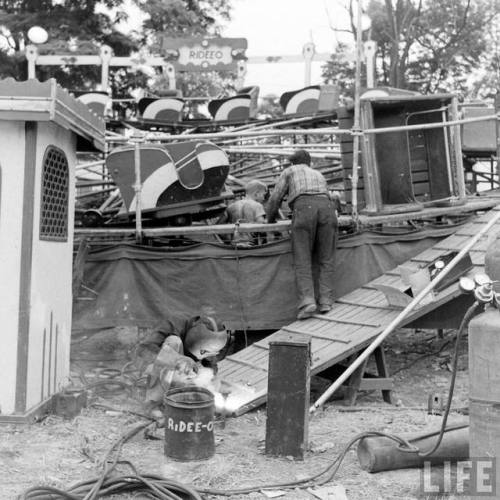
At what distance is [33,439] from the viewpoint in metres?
5.83

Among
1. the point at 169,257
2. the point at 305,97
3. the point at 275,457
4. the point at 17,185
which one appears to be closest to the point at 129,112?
the point at 305,97

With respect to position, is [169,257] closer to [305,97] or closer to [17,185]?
[17,185]

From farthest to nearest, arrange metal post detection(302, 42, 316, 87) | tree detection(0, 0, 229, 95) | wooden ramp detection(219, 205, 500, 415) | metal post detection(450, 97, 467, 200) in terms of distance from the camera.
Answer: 1. tree detection(0, 0, 229, 95)
2. metal post detection(302, 42, 316, 87)
3. metal post detection(450, 97, 467, 200)
4. wooden ramp detection(219, 205, 500, 415)

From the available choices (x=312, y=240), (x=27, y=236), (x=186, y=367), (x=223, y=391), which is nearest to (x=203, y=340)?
(x=186, y=367)

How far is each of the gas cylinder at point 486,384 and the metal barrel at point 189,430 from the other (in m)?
2.17

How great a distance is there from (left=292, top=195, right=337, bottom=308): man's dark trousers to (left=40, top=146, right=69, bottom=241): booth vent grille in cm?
256

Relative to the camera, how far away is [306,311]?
7.97 m

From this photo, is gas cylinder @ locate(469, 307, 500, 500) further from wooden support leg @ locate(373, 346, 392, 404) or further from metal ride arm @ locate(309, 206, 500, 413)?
wooden support leg @ locate(373, 346, 392, 404)

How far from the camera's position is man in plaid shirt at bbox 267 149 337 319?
7.89 m

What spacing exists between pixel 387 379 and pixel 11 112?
4.65 metres

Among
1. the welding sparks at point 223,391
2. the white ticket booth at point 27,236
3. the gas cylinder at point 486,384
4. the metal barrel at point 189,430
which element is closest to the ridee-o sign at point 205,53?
the white ticket booth at point 27,236

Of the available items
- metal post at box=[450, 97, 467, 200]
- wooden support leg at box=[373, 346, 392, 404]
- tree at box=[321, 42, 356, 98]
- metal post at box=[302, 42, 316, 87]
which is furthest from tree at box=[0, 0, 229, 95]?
wooden support leg at box=[373, 346, 392, 404]

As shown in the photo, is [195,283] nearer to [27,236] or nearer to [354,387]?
[354,387]

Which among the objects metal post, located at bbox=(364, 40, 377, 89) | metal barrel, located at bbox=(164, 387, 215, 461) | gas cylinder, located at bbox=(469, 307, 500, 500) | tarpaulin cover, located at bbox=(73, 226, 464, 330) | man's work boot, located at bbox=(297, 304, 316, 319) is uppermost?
metal post, located at bbox=(364, 40, 377, 89)
